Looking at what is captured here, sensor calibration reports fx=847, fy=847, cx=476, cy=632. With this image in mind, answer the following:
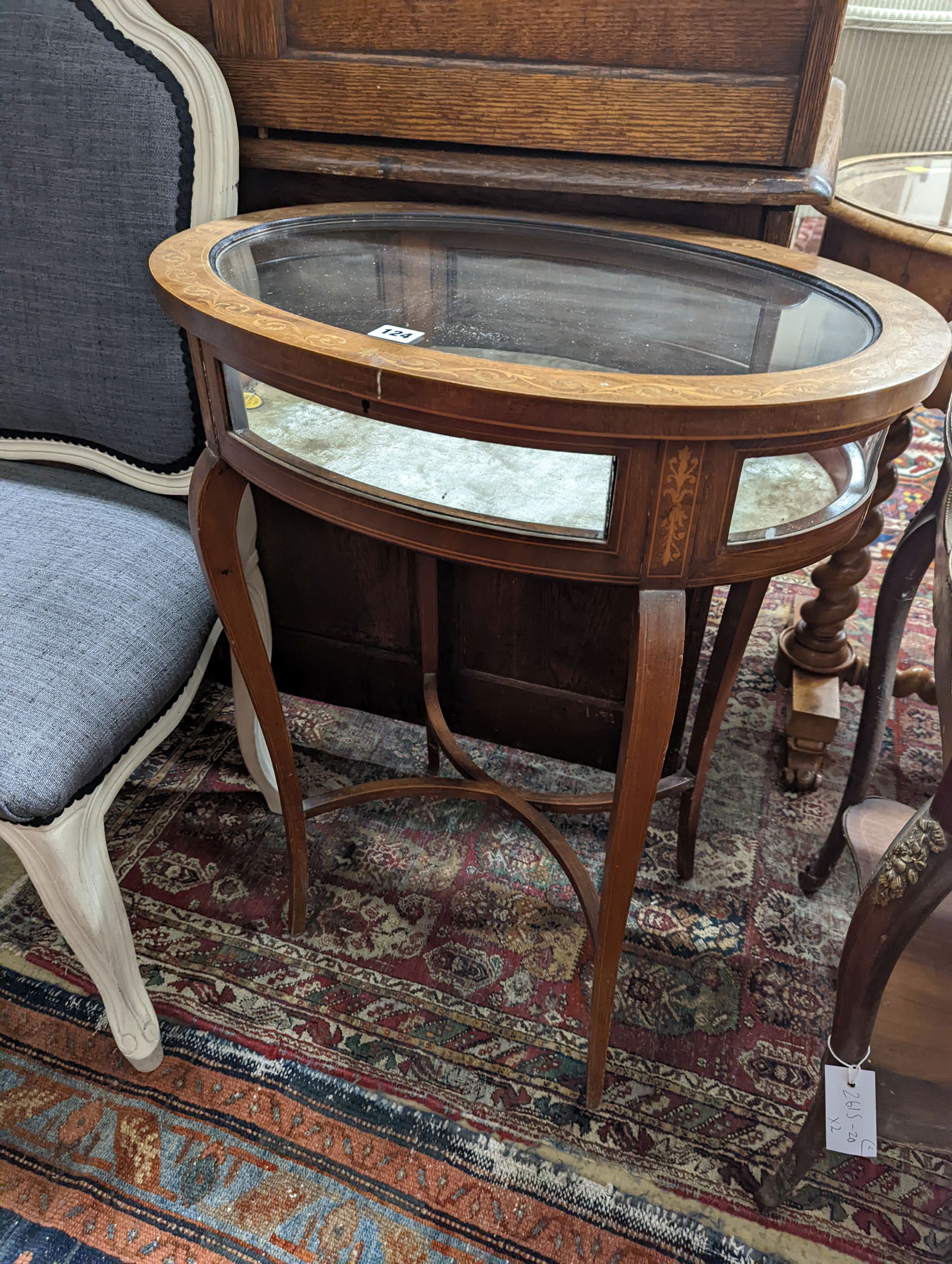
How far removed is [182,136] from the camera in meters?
1.01

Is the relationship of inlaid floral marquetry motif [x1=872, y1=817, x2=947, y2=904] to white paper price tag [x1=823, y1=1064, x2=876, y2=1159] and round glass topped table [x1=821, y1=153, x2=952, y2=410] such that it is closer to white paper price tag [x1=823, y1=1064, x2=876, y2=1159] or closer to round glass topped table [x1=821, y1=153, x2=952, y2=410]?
white paper price tag [x1=823, y1=1064, x2=876, y2=1159]

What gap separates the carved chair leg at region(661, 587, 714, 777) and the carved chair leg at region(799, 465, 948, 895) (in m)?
0.23

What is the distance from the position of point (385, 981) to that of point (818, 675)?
3.08 ft

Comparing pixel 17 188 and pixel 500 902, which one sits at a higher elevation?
pixel 17 188

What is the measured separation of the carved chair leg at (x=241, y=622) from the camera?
3.10ft

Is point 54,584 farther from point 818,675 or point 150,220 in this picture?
point 818,675

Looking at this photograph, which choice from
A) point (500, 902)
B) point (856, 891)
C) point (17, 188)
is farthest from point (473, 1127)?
point (17, 188)

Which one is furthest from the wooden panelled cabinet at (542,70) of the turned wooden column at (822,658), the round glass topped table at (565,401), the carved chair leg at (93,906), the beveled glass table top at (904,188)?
the carved chair leg at (93,906)

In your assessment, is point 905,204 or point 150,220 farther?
point 905,204

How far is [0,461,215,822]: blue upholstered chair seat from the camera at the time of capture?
2.84 ft

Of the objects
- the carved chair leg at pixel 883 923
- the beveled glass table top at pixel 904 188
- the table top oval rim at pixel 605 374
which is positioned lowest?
the carved chair leg at pixel 883 923

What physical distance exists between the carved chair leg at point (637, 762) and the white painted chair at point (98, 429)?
557mm

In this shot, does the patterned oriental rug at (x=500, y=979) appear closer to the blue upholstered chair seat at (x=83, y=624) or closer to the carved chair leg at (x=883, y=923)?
the carved chair leg at (x=883, y=923)

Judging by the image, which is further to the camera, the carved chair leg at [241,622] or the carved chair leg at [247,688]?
the carved chair leg at [247,688]
